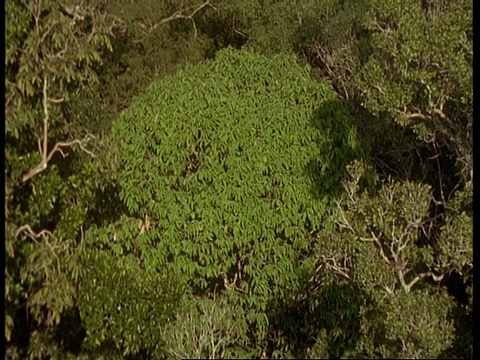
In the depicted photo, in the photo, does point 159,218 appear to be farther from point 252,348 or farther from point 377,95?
point 377,95

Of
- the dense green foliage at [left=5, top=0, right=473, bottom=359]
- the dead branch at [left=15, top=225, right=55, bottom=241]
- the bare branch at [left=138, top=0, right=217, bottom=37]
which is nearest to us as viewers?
the dead branch at [left=15, top=225, right=55, bottom=241]

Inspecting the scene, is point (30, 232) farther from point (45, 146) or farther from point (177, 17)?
point (177, 17)

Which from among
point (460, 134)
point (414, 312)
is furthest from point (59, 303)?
point (460, 134)

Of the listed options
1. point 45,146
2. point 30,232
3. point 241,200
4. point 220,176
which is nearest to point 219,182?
point 220,176

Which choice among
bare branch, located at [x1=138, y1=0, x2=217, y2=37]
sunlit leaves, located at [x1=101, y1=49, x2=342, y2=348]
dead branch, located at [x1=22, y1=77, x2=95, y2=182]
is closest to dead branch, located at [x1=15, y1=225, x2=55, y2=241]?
dead branch, located at [x1=22, y1=77, x2=95, y2=182]

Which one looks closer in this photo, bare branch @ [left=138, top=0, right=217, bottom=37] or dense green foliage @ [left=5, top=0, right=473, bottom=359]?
dense green foliage @ [left=5, top=0, right=473, bottom=359]

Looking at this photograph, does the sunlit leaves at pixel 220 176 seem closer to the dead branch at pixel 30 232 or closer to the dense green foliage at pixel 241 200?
the dense green foliage at pixel 241 200

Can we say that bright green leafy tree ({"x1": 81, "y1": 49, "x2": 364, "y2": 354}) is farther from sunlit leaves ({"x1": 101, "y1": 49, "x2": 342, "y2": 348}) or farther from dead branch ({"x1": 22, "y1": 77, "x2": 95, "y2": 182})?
dead branch ({"x1": 22, "y1": 77, "x2": 95, "y2": 182})

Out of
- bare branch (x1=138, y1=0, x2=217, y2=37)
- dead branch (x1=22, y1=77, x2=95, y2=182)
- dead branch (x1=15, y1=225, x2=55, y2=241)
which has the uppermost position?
bare branch (x1=138, y1=0, x2=217, y2=37)

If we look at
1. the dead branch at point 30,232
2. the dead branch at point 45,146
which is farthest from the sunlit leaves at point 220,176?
the dead branch at point 30,232
